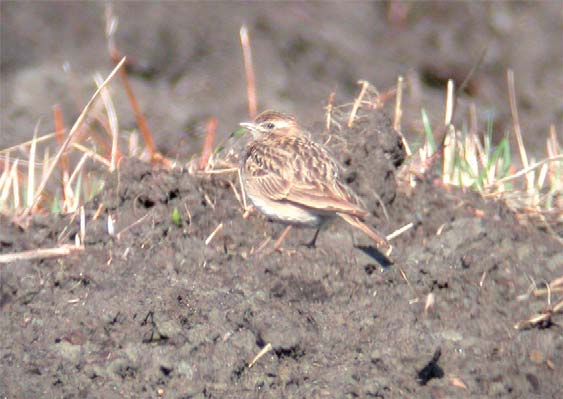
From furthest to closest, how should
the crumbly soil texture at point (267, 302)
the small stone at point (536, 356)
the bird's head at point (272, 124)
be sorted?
the bird's head at point (272, 124), the small stone at point (536, 356), the crumbly soil texture at point (267, 302)

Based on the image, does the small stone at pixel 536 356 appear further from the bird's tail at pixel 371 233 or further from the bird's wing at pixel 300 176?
the bird's wing at pixel 300 176

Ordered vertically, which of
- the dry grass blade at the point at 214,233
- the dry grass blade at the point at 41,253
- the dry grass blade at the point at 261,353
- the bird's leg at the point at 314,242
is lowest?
the bird's leg at the point at 314,242

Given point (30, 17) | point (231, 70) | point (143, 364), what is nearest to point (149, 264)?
point (143, 364)

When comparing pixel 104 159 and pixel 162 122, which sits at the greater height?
pixel 104 159

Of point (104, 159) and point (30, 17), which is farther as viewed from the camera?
point (30, 17)

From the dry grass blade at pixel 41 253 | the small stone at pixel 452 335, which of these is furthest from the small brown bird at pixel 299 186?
the dry grass blade at pixel 41 253

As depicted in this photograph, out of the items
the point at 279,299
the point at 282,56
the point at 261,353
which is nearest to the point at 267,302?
the point at 279,299

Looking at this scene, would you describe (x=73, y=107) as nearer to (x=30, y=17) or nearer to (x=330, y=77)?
(x=30, y=17)

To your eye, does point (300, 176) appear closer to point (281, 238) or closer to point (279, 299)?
point (281, 238)
